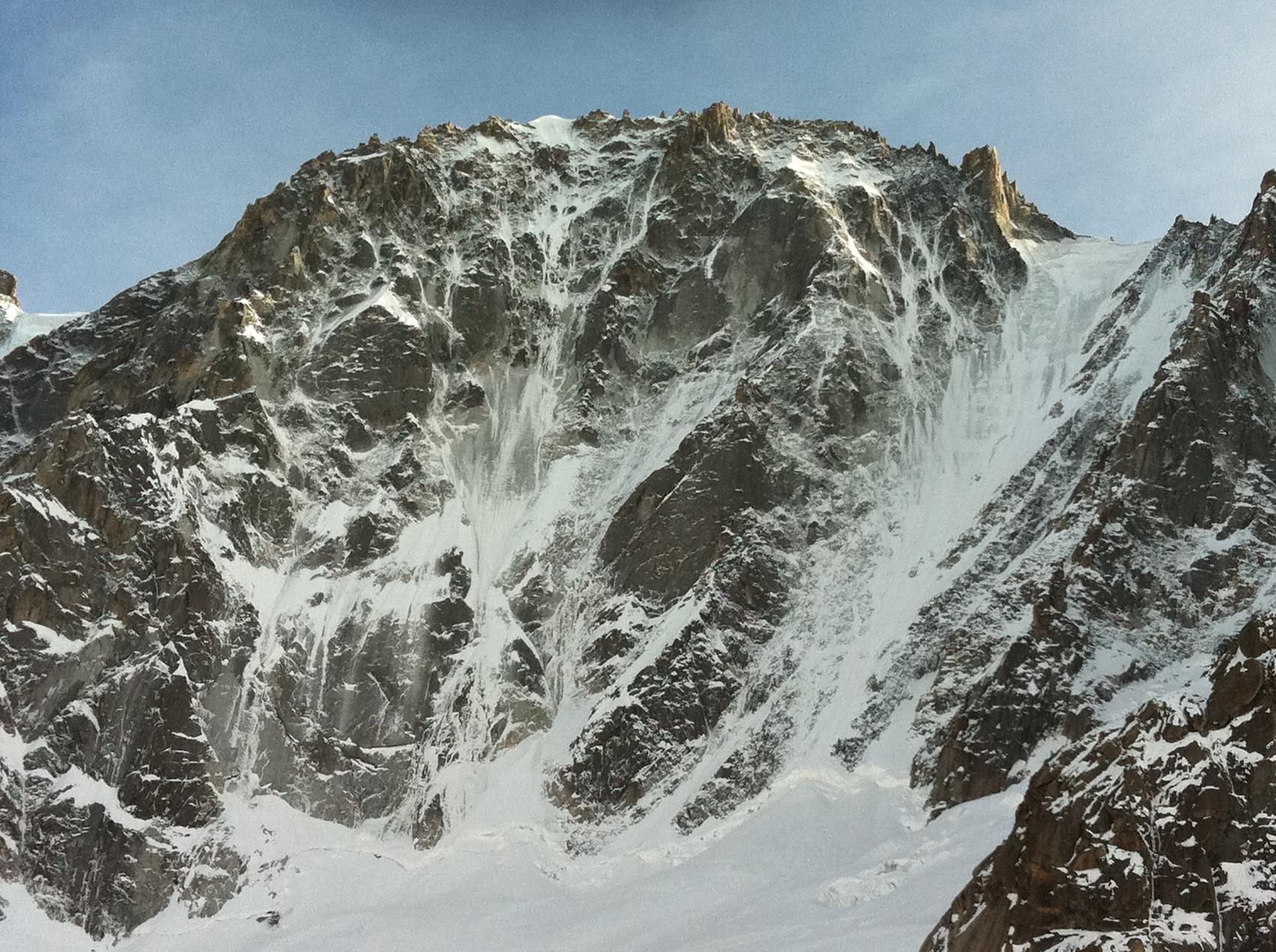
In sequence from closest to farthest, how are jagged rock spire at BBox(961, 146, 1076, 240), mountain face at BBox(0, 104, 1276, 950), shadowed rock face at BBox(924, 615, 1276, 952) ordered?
shadowed rock face at BBox(924, 615, 1276, 952) → mountain face at BBox(0, 104, 1276, 950) → jagged rock spire at BBox(961, 146, 1076, 240)

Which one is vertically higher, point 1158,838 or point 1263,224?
point 1263,224

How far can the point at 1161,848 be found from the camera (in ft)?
109

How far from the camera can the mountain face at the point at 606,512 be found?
7256 centimetres

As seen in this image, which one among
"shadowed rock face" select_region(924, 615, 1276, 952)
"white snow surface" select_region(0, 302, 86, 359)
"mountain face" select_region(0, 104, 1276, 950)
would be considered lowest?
"shadowed rock face" select_region(924, 615, 1276, 952)

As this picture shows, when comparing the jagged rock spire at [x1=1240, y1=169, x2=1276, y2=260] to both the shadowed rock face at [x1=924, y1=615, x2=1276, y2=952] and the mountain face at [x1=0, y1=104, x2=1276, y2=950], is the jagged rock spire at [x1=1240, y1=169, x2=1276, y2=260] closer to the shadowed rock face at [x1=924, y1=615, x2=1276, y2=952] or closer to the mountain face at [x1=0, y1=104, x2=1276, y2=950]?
the mountain face at [x1=0, y1=104, x2=1276, y2=950]

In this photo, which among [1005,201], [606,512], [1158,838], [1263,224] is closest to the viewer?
[1158,838]

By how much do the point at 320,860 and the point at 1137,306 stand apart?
62.3 meters

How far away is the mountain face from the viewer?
238ft

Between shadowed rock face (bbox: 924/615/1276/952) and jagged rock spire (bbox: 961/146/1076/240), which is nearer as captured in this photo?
shadowed rock face (bbox: 924/615/1276/952)

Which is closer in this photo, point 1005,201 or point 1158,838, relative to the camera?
point 1158,838

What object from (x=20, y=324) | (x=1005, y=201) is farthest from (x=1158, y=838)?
(x=20, y=324)

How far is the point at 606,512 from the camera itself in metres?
91.6

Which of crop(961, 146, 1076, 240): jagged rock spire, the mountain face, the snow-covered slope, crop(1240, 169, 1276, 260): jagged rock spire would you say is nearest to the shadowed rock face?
the mountain face

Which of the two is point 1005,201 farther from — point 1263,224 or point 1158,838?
point 1158,838
